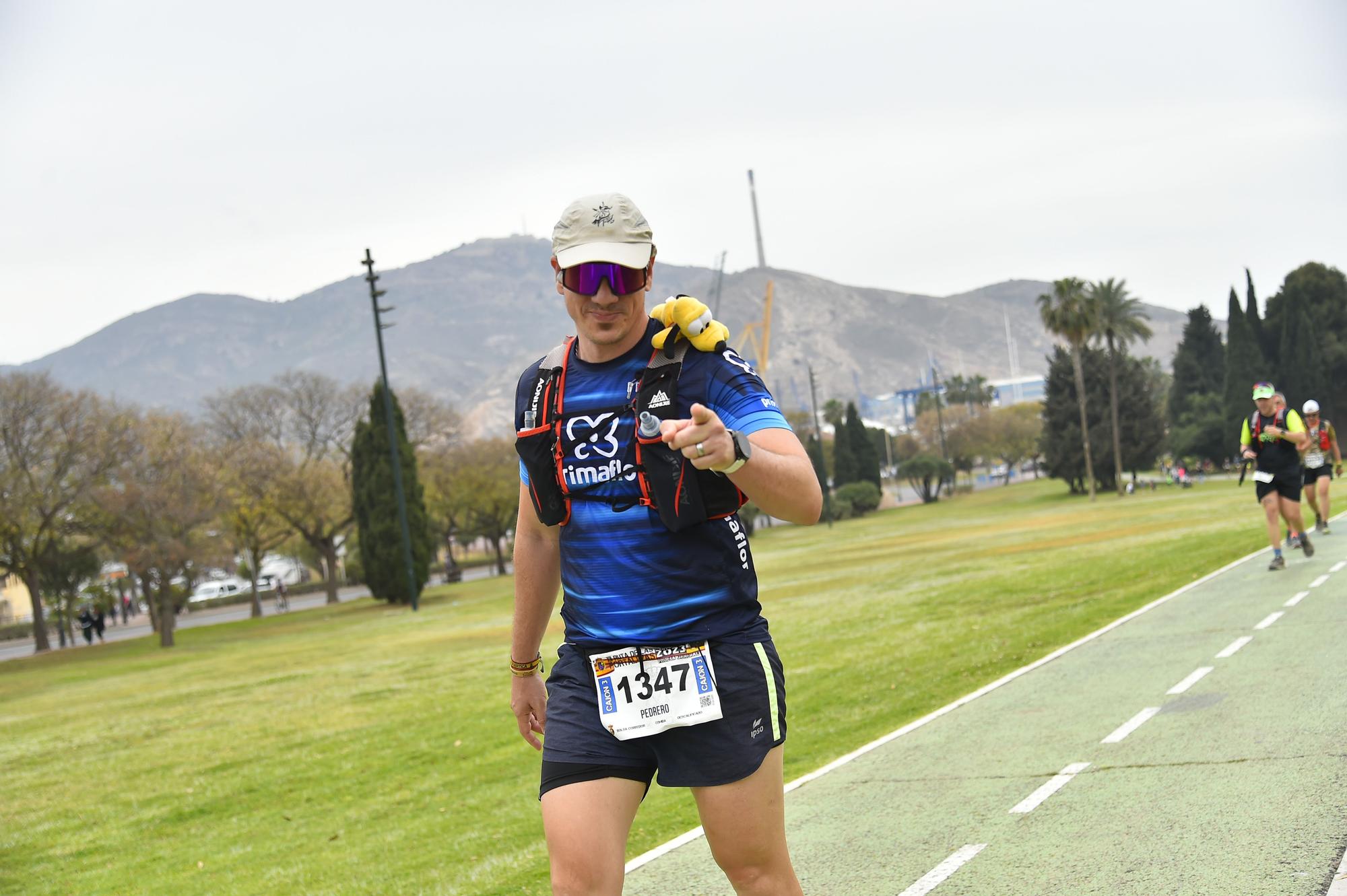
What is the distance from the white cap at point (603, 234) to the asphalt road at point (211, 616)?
5492 centimetres

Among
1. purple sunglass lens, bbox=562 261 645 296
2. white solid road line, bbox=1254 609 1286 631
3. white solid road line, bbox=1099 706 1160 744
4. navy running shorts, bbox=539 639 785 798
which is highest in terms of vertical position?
purple sunglass lens, bbox=562 261 645 296

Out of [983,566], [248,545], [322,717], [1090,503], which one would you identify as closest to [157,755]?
[322,717]

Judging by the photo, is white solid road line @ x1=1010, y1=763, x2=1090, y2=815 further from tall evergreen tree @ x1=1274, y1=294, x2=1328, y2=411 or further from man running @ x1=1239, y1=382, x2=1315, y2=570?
tall evergreen tree @ x1=1274, y1=294, x2=1328, y2=411

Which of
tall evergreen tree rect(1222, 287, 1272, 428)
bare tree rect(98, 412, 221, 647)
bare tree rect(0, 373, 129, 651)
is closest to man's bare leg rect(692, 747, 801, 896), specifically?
bare tree rect(0, 373, 129, 651)

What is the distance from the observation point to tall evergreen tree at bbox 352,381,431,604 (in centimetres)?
5781

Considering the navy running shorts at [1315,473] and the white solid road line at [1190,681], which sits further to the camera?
the navy running shorts at [1315,473]

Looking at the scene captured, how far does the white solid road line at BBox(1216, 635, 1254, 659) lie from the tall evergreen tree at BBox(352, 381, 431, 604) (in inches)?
1889

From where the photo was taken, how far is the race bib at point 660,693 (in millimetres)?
3301

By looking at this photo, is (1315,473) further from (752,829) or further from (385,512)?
(385,512)

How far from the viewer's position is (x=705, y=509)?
3.22m

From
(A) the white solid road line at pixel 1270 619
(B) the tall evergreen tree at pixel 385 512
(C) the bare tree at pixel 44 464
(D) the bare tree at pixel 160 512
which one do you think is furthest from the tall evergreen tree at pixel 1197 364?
(A) the white solid road line at pixel 1270 619

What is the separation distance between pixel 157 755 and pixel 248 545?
168ft

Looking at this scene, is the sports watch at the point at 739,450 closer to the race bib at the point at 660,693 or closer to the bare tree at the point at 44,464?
the race bib at the point at 660,693

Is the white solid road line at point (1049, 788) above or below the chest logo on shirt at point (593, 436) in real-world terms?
below
